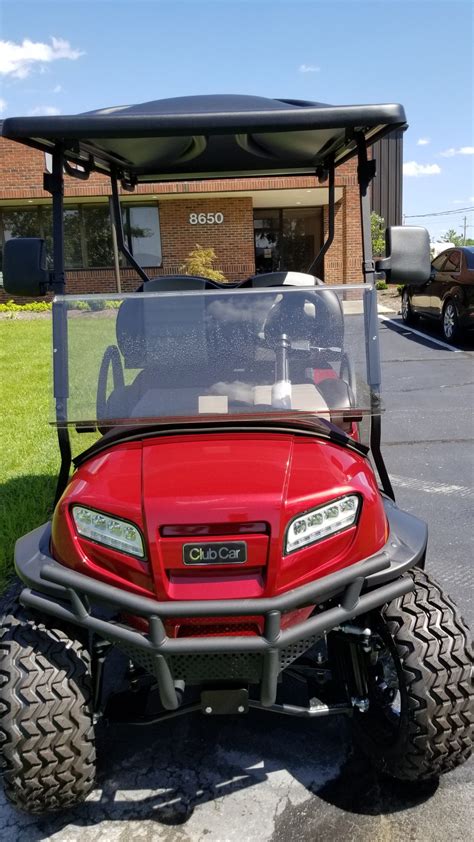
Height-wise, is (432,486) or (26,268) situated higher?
(26,268)

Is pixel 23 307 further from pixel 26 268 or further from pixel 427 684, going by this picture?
pixel 427 684

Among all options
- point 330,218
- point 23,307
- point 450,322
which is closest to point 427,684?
point 330,218

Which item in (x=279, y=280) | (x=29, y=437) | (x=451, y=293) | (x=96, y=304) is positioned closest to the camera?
(x=96, y=304)

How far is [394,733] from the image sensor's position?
2.19m

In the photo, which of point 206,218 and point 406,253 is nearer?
point 406,253

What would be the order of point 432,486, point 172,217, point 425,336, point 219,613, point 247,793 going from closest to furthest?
point 219,613, point 247,793, point 432,486, point 425,336, point 172,217

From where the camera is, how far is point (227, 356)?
2.51m

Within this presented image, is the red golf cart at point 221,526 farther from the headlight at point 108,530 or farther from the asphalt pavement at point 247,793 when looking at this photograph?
the asphalt pavement at point 247,793

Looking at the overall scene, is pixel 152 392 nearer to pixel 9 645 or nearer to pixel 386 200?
pixel 9 645

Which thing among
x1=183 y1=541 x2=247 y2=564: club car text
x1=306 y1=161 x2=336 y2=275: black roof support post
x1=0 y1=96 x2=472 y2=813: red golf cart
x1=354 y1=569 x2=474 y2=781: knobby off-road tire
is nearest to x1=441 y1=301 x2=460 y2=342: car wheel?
x1=306 y1=161 x2=336 y2=275: black roof support post

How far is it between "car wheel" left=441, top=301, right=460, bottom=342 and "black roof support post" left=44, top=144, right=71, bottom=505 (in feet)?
30.2

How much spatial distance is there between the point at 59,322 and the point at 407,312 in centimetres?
1188

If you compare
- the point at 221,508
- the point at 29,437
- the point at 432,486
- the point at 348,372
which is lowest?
the point at 432,486

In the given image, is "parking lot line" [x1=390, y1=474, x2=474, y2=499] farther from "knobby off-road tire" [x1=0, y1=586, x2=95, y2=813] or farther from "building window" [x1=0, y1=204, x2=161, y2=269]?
"building window" [x1=0, y1=204, x2=161, y2=269]
